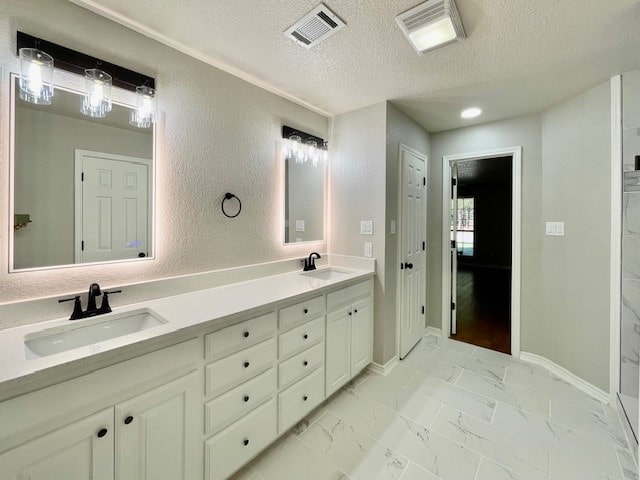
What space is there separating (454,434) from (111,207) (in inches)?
97.0

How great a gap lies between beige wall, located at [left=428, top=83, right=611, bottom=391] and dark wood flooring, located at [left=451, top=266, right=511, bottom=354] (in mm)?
458

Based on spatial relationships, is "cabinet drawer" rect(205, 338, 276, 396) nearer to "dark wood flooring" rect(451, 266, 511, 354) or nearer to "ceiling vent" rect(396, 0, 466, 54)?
"ceiling vent" rect(396, 0, 466, 54)

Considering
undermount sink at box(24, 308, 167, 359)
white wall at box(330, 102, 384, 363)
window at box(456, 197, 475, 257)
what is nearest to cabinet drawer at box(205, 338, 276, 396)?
undermount sink at box(24, 308, 167, 359)

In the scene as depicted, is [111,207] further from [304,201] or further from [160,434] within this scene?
[304,201]

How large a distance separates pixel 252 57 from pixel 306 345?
1901 millimetres

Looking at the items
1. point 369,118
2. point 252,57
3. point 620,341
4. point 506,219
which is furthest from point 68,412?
point 506,219

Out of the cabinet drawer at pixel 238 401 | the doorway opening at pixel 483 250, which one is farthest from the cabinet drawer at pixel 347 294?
the doorway opening at pixel 483 250

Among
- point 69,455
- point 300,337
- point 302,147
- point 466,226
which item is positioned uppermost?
point 302,147

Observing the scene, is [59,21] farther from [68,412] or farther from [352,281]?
[352,281]

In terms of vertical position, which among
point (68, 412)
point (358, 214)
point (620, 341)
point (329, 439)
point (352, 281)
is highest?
point (358, 214)

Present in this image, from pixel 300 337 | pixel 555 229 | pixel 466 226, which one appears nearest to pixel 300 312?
pixel 300 337

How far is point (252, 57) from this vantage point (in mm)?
1770

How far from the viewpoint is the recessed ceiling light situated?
252 cm

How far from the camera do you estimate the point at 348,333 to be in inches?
83.5
